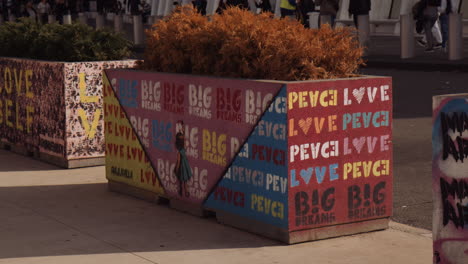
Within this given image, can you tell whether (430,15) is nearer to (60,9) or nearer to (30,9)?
(60,9)

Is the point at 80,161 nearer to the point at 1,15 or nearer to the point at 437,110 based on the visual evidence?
the point at 437,110

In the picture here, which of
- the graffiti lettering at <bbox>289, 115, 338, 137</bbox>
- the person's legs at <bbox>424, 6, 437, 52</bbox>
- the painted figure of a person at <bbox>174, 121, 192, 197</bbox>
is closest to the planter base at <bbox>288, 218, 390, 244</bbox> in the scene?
the graffiti lettering at <bbox>289, 115, 338, 137</bbox>

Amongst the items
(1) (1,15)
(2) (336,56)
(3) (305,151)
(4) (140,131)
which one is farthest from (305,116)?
(1) (1,15)

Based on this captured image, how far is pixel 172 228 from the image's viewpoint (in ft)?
23.2

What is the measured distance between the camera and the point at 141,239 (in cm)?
675

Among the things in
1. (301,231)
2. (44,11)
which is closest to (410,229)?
(301,231)

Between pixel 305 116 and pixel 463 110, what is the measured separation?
1.63 meters

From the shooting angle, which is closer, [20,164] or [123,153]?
[123,153]

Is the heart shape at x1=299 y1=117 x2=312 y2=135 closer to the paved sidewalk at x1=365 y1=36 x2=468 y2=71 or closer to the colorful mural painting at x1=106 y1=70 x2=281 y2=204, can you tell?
the colorful mural painting at x1=106 y1=70 x2=281 y2=204

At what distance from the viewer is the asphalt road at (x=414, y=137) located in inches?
307

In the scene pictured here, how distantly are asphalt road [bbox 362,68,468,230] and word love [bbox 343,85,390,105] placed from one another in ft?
3.42

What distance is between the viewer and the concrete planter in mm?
9742

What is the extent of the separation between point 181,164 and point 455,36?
1579cm

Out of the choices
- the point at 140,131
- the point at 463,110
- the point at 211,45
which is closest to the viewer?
the point at 463,110
